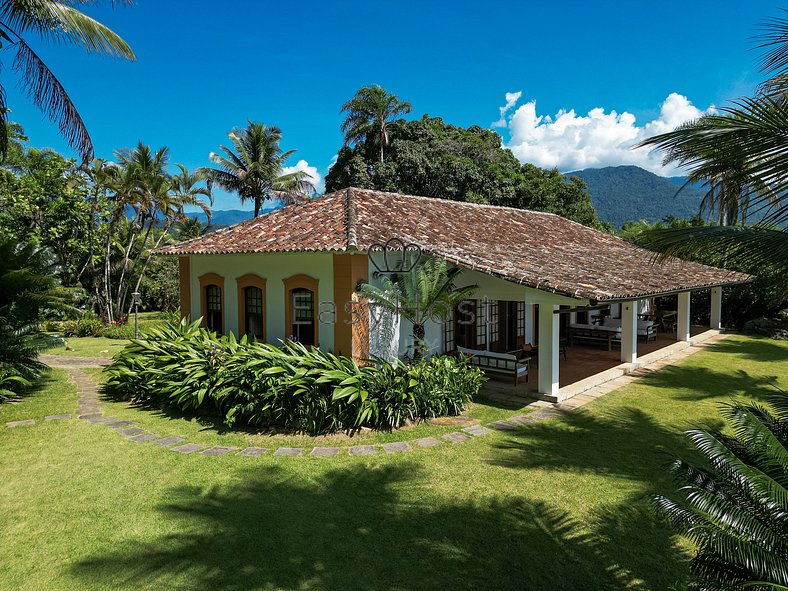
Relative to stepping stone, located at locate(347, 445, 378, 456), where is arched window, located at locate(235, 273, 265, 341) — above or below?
above

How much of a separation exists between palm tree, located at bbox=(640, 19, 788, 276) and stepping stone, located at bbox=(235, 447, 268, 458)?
6334mm

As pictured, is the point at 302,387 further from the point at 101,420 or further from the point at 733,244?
the point at 733,244

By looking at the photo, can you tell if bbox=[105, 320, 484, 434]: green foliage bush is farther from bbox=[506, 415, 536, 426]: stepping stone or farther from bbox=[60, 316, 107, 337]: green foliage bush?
bbox=[60, 316, 107, 337]: green foliage bush

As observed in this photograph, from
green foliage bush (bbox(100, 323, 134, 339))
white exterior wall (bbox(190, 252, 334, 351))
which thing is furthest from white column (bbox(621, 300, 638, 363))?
green foliage bush (bbox(100, 323, 134, 339))

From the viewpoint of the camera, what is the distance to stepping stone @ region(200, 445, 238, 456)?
752cm

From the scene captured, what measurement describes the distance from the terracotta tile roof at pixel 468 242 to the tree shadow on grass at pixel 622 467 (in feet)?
7.91

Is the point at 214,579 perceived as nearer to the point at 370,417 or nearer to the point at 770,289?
the point at 370,417

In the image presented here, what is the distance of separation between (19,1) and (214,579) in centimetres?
994

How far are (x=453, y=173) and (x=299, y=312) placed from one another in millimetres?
20826

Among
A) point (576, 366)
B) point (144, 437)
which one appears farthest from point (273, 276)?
point (576, 366)

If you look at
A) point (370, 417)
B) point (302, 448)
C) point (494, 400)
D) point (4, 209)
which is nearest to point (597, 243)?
point (494, 400)

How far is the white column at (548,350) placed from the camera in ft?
34.1

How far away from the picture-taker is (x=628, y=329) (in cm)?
1363

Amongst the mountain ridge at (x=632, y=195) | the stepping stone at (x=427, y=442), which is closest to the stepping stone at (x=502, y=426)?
the stepping stone at (x=427, y=442)
